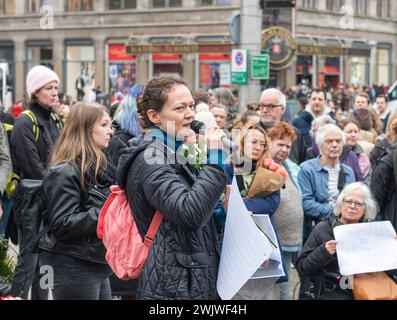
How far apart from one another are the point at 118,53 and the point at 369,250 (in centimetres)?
3481

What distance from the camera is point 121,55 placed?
39.2 m

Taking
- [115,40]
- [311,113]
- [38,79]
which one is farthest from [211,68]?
[38,79]

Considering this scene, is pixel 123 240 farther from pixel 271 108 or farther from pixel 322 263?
pixel 271 108

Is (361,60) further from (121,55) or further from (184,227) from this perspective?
(184,227)

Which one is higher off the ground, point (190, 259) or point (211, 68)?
point (211, 68)

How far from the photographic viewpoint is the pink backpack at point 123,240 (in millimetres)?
3617

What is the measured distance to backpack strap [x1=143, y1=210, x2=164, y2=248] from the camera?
3.49 meters

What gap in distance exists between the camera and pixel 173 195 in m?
3.35

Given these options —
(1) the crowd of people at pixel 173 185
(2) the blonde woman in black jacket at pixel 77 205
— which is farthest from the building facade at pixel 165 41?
(2) the blonde woman in black jacket at pixel 77 205

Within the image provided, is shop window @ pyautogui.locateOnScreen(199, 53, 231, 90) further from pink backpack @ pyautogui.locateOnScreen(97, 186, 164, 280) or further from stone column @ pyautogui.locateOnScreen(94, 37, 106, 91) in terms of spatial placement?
pink backpack @ pyautogui.locateOnScreen(97, 186, 164, 280)

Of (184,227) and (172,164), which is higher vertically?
(172,164)

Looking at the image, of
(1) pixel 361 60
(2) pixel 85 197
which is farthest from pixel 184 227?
(1) pixel 361 60

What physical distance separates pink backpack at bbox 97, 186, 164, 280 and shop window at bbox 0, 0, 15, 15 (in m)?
40.8
